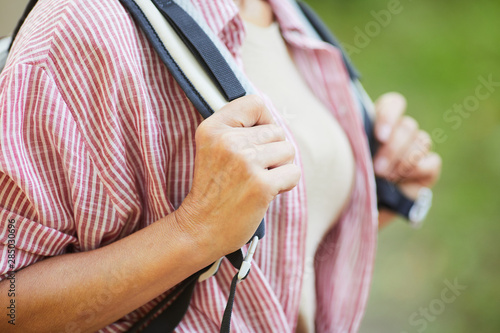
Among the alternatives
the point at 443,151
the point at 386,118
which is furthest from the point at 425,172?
the point at 443,151

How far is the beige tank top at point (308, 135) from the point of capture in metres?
0.84

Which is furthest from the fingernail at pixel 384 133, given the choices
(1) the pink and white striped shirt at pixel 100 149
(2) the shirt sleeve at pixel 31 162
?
(2) the shirt sleeve at pixel 31 162

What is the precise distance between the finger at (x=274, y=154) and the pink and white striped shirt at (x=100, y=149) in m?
0.09

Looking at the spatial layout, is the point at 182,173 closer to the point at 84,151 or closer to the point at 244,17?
the point at 84,151

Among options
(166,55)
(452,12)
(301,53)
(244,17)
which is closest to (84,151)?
(166,55)

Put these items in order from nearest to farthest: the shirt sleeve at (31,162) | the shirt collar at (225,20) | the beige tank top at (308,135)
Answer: the shirt sleeve at (31,162), the shirt collar at (225,20), the beige tank top at (308,135)

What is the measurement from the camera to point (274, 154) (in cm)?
62

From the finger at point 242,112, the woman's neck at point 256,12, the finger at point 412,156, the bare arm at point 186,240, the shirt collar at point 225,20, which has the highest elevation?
the shirt collar at point 225,20

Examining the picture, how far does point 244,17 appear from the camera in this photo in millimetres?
921

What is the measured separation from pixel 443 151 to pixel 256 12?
1.86 meters

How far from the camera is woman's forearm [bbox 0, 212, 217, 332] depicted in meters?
0.61

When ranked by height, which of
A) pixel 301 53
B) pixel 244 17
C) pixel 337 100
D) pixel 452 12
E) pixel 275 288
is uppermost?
pixel 244 17

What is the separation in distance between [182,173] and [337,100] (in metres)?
0.48

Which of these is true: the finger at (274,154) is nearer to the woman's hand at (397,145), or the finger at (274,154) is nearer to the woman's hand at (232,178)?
the woman's hand at (232,178)
